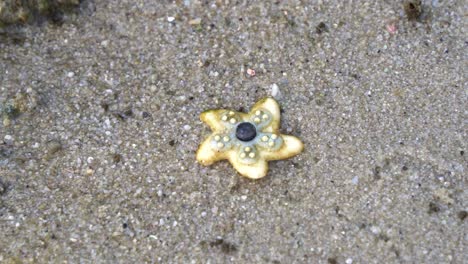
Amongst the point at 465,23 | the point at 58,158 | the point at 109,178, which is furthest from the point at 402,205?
the point at 58,158

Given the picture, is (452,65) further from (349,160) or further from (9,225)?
(9,225)

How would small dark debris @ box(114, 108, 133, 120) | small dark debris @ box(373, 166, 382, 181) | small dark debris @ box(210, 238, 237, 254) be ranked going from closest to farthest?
small dark debris @ box(210, 238, 237, 254)
small dark debris @ box(373, 166, 382, 181)
small dark debris @ box(114, 108, 133, 120)

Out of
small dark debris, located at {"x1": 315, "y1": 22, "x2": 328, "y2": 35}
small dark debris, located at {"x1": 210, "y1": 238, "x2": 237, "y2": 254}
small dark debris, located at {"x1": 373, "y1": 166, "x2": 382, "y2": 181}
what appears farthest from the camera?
small dark debris, located at {"x1": 315, "y1": 22, "x2": 328, "y2": 35}

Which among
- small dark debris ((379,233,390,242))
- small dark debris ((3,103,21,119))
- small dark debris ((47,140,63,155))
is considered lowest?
small dark debris ((379,233,390,242))

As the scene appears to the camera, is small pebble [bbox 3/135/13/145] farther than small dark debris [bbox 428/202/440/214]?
Yes

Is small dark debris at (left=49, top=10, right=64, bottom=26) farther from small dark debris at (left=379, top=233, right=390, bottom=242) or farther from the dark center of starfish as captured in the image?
Result: small dark debris at (left=379, top=233, right=390, bottom=242)

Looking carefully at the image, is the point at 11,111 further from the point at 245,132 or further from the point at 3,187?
the point at 245,132

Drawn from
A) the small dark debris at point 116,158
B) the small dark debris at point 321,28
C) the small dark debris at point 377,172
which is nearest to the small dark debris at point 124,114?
the small dark debris at point 116,158

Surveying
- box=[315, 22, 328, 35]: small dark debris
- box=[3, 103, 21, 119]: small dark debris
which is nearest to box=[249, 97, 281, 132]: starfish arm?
box=[315, 22, 328, 35]: small dark debris
